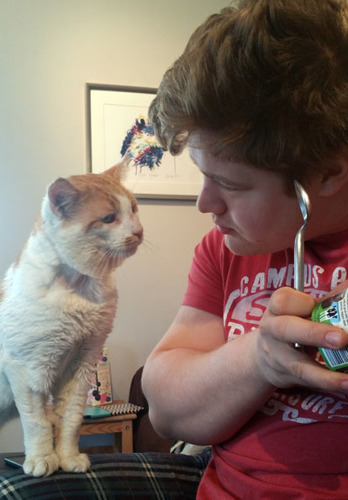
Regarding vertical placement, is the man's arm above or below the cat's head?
below

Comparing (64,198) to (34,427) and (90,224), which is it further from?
(34,427)

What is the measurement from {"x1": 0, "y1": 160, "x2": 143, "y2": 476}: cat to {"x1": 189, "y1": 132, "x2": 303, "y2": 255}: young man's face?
11 cm

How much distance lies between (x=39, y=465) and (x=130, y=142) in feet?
4.45

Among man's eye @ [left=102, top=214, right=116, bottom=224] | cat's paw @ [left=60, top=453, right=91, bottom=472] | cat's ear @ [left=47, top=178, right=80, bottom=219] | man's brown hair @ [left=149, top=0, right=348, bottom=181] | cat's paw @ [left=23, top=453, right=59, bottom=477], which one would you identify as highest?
man's brown hair @ [left=149, top=0, right=348, bottom=181]

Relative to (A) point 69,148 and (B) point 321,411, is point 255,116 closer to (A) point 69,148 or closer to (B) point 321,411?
(B) point 321,411

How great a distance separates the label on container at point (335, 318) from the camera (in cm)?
38

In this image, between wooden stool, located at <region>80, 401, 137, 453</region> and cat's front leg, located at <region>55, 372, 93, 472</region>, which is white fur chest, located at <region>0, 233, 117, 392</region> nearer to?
cat's front leg, located at <region>55, 372, 93, 472</region>

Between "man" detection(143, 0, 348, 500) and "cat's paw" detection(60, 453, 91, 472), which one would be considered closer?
"man" detection(143, 0, 348, 500)

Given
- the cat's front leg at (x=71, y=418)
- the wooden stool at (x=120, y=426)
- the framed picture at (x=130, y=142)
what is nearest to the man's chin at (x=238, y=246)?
the cat's front leg at (x=71, y=418)

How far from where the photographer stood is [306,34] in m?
0.49

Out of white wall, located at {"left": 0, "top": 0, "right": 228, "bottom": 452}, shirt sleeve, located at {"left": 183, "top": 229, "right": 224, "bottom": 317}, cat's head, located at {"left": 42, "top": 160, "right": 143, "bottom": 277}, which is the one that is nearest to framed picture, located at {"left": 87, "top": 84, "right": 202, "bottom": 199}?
white wall, located at {"left": 0, "top": 0, "right": 228, "bottom": 452}

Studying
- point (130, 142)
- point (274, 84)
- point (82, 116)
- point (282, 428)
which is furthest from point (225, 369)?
point (82, 116)

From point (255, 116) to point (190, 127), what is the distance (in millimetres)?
75

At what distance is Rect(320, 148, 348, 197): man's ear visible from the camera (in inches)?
21.0
